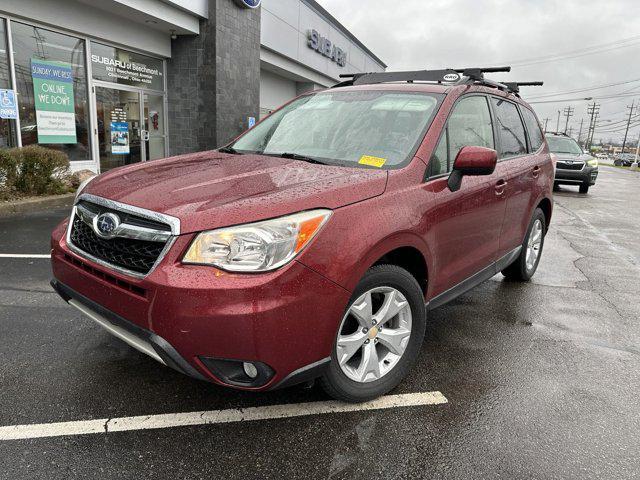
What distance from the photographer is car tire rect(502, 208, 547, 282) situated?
4762 mm

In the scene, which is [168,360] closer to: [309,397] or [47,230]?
[309,397]

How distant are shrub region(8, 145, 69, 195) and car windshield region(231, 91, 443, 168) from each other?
18.7 feet

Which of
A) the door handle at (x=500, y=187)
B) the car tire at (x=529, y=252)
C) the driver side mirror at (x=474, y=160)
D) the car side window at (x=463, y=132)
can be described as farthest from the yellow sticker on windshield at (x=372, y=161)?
the car tire at (x=529, y=252)

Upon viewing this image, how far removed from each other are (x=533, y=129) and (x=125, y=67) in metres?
10.6

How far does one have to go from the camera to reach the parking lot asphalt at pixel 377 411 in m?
2.18

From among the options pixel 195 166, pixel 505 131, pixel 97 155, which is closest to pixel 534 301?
pixel 505 131

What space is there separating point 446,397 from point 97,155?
10882mm

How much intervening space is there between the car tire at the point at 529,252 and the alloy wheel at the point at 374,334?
246 centimetres

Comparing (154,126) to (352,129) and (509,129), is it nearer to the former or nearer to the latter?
(509,129)

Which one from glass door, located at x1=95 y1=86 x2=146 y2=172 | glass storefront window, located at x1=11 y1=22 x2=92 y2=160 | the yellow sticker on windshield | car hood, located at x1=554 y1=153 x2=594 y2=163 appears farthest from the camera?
car hood, located at x1=554 y1=153 x2=594 y2=163

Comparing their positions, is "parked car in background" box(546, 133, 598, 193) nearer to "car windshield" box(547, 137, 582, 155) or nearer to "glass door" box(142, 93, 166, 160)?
"car windshield" box(547, 137, 582, 155)

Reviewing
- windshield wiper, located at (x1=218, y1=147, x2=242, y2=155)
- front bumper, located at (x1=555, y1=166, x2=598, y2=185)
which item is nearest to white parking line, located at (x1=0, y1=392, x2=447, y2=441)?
windshield wiper, located at (x1=218, y1=147, x2=242, y2=155)

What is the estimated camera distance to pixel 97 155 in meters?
11.3

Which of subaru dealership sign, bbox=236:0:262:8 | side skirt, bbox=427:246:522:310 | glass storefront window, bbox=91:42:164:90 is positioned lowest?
side skirt, bbox=427:246:522:310
